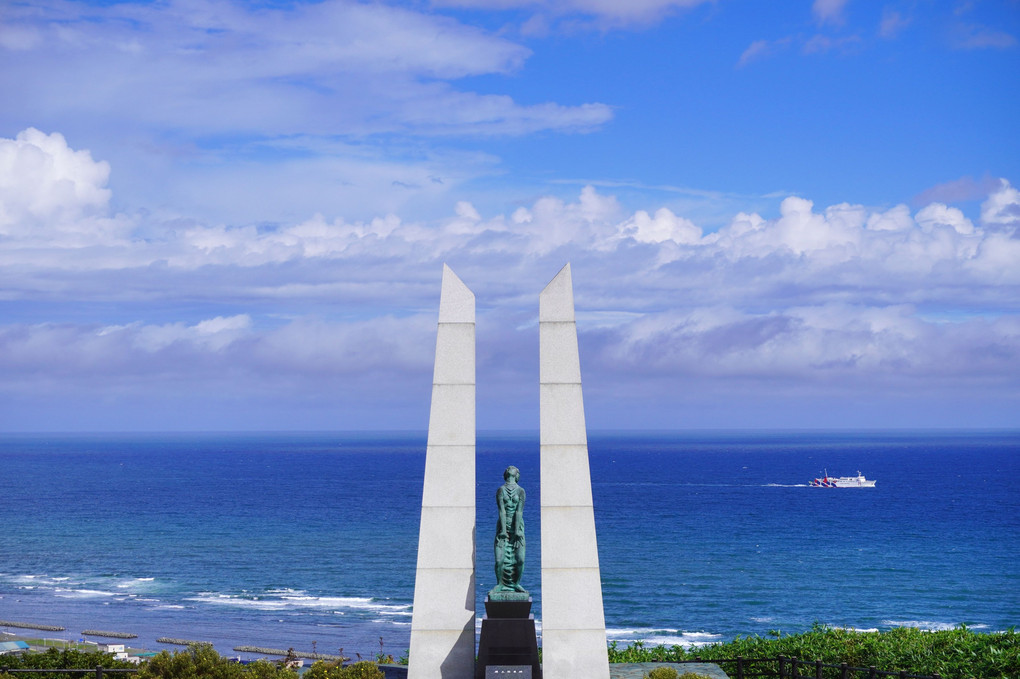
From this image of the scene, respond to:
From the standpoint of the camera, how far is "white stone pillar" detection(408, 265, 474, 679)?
64.7ft

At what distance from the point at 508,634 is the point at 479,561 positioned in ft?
163

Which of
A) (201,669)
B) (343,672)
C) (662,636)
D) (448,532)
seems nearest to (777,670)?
(448,532)

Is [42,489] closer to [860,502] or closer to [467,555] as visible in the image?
[860,502]

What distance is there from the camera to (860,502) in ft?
409

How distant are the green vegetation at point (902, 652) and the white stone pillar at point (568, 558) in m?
4.63

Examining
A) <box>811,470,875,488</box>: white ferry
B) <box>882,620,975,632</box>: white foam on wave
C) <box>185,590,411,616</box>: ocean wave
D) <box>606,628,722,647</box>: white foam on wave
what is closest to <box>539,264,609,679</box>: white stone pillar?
<box>606,628,722,647</box>: white foam on wave

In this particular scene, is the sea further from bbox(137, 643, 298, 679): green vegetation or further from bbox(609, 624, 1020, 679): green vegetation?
bbox(137, 643, 298, 679): green vegetation

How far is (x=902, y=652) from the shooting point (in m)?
21.3

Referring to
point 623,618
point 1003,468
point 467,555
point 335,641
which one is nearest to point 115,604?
point 335,641

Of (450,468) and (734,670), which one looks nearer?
(450,468)

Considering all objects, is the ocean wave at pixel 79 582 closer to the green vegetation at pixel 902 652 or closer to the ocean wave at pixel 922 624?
the ocean wave at pixel 922 624

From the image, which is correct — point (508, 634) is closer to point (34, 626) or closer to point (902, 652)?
point (902, 652)

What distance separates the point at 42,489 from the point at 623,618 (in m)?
119

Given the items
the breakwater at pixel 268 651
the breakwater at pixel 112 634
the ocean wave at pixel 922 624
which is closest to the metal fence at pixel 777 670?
the breakwater at pixel 268 651
